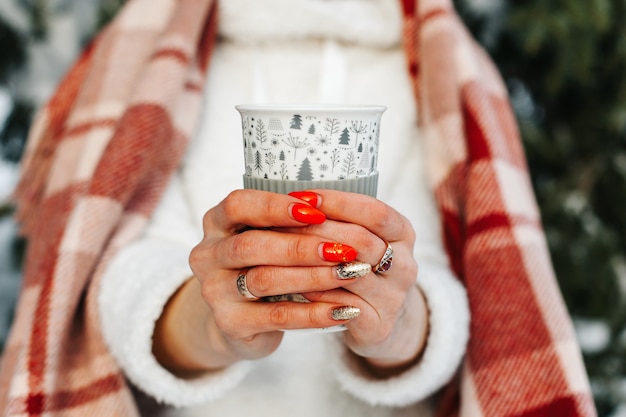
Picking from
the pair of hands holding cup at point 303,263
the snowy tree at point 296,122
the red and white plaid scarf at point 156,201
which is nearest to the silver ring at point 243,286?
the pair of hands holding cup at point 303,263

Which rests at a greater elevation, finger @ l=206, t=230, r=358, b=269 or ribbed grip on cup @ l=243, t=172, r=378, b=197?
ribbed grip on cup @ l=243, t=172, r=378, b=197

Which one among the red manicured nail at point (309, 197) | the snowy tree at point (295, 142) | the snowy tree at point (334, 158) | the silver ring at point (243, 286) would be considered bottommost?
the silver ring at point (243, 286)

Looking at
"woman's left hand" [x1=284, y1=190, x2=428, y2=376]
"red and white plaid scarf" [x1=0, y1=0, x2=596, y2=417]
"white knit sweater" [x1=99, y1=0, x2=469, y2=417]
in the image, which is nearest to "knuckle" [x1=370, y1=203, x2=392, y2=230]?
"woman's left hand" [x1=284, y1=190, x2=428, y2=376]

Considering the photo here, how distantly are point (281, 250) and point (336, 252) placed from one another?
32 millimetres

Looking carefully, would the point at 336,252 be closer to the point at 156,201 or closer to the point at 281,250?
the point at 281,250

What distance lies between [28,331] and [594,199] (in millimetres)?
899

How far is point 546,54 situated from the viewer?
0.89 m

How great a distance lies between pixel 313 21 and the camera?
0.60m

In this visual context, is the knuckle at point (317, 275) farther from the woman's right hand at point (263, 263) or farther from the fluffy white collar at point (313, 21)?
the fluffy white collar at point (313, 21)

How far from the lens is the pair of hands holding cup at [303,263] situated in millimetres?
309

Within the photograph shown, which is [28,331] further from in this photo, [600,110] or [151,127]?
[600,110]

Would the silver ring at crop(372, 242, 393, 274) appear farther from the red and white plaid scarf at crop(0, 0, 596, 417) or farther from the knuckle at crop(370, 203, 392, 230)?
the red and white plaid scarf at crop(0, 0, 596, 417)

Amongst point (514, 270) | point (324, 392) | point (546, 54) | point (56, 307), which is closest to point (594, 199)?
point (546, 54)

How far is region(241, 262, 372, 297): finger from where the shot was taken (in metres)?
0.32
